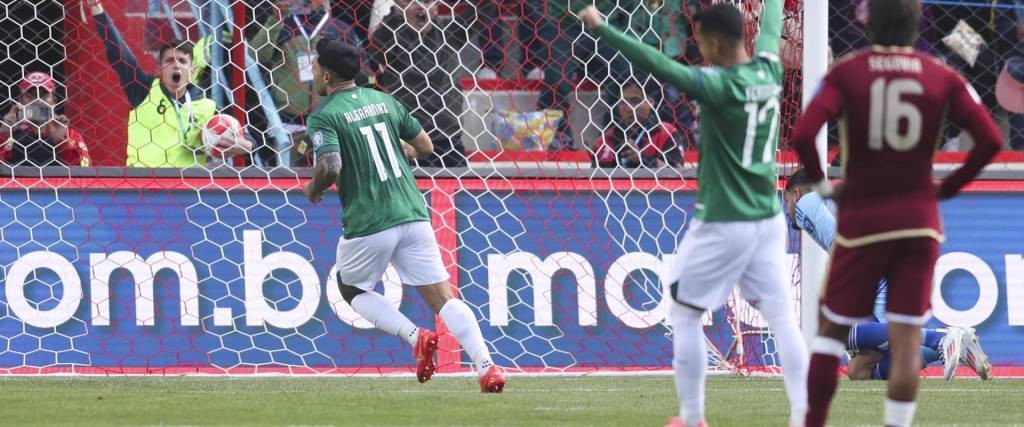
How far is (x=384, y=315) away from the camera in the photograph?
8055 millimetres

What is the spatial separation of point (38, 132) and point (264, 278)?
5.94 feet

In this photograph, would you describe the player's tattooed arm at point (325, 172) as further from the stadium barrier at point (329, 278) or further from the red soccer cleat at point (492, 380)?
the stadium barrier at point (329, 278)

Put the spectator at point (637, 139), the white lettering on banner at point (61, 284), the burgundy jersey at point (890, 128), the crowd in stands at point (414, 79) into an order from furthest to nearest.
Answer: the spectator at point (637, 139) < the crowd in stands at point (414, 79) < the white lettering on banner at point (61, 284) < the burgundy jersey at point (890, 128)

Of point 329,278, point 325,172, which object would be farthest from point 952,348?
point 325,172

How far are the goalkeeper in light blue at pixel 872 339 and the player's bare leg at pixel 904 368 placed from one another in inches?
145

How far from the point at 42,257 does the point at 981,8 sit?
7.56m

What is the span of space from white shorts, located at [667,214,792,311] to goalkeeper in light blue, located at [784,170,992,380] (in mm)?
2989

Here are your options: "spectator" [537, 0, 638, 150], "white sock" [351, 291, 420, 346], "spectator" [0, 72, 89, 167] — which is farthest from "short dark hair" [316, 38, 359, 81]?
"spectator" [0, 72, 89, 167]

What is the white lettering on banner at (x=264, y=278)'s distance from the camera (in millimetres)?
9906

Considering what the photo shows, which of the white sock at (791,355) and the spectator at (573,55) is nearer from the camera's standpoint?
the white sock at (791,355)

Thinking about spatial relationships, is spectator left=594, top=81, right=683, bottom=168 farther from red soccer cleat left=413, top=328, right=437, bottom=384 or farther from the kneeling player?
red soccer cleat left=413, top=328, right=437, bottom=384

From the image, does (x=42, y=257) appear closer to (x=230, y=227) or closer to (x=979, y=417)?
(x=230, y=227)

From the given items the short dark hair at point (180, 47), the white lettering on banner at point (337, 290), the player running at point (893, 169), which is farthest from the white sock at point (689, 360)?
the short dark hair at point (180, 47)

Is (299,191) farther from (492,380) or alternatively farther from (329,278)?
(492,380)
